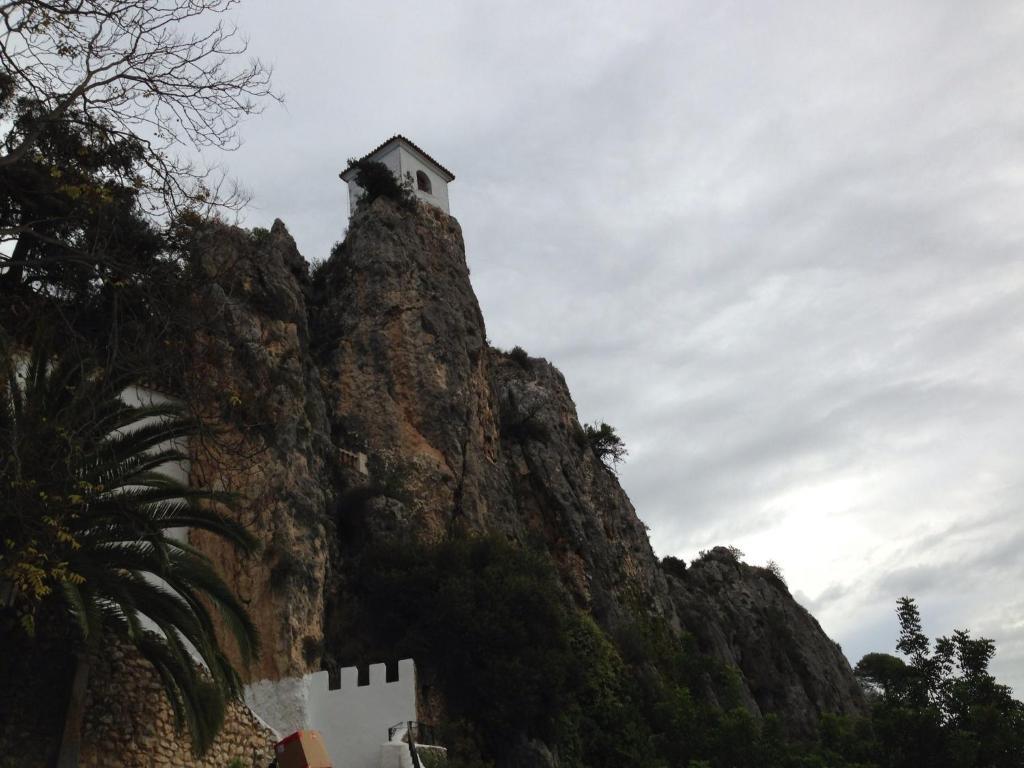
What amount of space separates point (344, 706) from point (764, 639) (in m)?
29.2

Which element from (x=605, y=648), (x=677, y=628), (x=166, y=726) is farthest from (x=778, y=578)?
(x=166, y=726)

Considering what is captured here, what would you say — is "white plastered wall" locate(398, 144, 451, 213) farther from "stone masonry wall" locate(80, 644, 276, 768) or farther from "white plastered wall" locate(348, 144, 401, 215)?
"stone masonry wall" locate(80, 644, 276, 768)

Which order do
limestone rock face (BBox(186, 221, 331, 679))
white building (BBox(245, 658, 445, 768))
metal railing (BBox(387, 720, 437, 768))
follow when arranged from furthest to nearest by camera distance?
limestone rock face (BBox(186, 221, 331, 679))
white building (BBox(245, 658, 445, 768))
metal railing (BBox(387, 720, 437, 768))

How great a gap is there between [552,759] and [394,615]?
190 inches

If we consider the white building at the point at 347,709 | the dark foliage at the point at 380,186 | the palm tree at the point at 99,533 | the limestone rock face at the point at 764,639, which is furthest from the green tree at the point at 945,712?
the dark foliage at the point at 380,186

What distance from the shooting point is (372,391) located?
27.1m

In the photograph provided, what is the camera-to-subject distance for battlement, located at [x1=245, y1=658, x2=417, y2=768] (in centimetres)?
1650

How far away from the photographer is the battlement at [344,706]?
16500mm

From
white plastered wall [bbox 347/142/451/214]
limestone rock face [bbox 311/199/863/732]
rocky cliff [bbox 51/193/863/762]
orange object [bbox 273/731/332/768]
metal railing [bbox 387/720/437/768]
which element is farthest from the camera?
white plastered wall [bbox 347/142/451/214]

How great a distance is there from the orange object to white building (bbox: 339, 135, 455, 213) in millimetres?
27330

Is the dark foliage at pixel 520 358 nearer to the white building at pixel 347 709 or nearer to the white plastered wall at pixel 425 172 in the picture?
the white plastered wall at pixel 425 172

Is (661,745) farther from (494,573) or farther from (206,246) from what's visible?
(206,246)

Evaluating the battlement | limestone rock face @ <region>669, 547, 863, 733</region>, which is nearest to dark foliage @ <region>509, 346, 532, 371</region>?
limestone rock face @ <region>669, 547, 863, 733</region>

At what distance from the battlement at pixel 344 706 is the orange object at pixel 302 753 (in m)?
6.35
